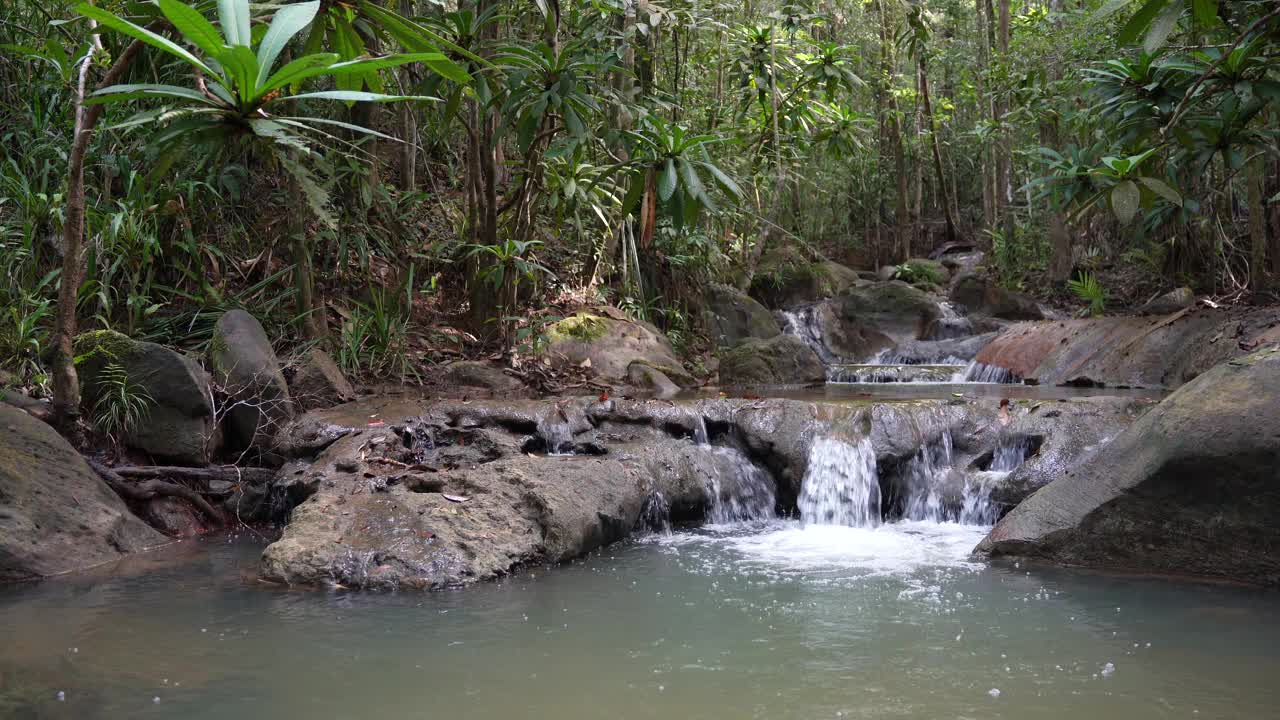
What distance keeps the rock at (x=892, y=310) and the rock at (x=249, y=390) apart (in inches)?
354

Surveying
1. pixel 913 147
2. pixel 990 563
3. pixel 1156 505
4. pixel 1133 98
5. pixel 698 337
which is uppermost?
pixel 913 147

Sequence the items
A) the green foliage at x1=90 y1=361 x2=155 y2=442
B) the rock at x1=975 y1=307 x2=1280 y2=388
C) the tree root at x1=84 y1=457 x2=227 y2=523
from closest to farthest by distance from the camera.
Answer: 1. the tree root at x1=84 y1=457 x2=227 y2=523
2. the green foliage at x1=90 y1=361 x2=155 y2=442
3. the rock at x1=975 y1=307 x2=1280 y2=388

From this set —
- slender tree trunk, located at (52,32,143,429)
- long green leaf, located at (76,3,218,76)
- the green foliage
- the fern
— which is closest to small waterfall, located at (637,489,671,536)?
the green foliage

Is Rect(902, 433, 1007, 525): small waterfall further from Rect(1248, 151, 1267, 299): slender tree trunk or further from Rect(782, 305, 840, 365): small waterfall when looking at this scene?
Rect(782, 305, 840, 365): small waterfall

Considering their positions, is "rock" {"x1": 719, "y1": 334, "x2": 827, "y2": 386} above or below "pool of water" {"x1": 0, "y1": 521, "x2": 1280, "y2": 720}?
above

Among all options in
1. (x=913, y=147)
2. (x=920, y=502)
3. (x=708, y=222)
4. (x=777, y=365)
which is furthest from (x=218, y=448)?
(x=913, y=147)

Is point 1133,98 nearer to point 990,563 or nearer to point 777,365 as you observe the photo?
point 990,563

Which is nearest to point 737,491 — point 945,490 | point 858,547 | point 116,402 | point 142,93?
point 858,547

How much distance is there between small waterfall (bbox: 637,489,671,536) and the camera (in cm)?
572

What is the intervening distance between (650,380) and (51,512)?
470 cm

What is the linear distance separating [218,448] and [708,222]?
6993 mm

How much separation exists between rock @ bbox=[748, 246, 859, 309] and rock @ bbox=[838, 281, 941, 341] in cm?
65

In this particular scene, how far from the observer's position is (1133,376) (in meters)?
8.17

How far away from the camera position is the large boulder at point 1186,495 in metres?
4.24
